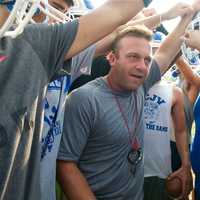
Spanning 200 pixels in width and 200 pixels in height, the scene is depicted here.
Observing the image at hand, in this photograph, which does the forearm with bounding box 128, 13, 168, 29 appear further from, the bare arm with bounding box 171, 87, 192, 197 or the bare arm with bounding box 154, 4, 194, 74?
the bare arm with bounding box 171, 87, 192, 197

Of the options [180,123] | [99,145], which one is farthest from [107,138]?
[180,123]

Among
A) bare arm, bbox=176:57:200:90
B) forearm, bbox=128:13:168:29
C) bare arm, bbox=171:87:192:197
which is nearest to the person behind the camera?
forearm, bbox=128:13:168:29

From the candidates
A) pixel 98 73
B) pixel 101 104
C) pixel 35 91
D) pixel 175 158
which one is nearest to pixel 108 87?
pixel 101 104

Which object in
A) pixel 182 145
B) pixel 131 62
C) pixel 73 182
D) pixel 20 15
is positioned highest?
pixel 131 62

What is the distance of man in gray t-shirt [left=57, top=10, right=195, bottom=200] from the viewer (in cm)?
204

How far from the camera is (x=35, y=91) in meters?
1.43

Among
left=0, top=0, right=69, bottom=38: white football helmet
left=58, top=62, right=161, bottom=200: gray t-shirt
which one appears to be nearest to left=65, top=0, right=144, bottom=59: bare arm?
left=0, top=0, right=69, bottom=38: white football helmet

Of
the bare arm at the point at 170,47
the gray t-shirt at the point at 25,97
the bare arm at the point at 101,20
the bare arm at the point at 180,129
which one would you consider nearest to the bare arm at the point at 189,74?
the bare arm at the point at 180,129

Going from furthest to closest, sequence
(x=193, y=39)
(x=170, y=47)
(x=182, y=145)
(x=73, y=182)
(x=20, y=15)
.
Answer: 1. (x=182, y=145)
2. (x=170, y=47)
3. (x=193, y=39)
4. (x=73, y=182)
5. (x=20, y=15)

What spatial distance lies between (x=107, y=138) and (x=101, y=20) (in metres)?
0.76

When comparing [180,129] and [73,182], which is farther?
[180,129]

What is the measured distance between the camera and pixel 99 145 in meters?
2.10

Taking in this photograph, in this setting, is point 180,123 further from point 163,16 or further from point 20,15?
point 20,15

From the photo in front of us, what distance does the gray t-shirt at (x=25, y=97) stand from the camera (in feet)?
4.50
